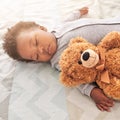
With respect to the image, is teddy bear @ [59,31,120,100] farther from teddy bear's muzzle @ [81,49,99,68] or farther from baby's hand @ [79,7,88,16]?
baby's hand @ [79,7,88,16]

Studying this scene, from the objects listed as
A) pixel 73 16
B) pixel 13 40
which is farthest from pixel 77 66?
pixel 73 16

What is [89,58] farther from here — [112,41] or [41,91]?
[41,91]

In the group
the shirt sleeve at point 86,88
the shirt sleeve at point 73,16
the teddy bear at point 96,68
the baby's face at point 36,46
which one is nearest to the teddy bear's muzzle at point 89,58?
the teddy bear at point 96,68

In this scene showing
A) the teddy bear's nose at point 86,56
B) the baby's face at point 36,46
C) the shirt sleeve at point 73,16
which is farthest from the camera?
the shirt sleeve at point 73,16

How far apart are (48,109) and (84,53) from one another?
9.5 inches

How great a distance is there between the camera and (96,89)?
33.9 inches

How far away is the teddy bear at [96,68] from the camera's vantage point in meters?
0.80

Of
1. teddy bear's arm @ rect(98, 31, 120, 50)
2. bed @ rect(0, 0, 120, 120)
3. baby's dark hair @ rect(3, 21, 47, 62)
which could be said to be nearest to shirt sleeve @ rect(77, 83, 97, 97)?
bed @ rect(0, 0, 120, 120)

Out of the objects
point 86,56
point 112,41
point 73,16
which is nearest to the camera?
point 86,56

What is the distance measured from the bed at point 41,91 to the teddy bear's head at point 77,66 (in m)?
0.09

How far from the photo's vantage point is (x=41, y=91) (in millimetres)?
931

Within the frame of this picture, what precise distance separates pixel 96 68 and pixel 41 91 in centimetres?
24

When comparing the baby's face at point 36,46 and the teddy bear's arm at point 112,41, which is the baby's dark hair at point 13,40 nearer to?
the baby's face at point 36,46

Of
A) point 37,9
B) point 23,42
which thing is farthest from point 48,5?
point 23,42
